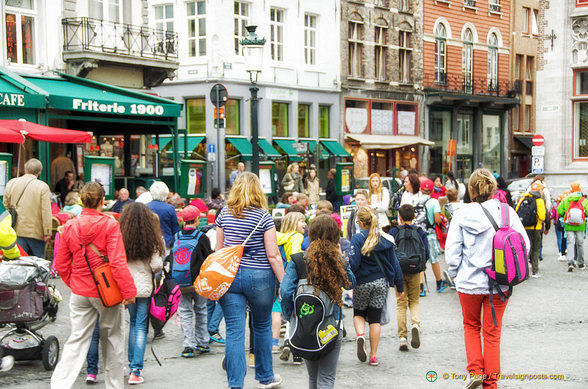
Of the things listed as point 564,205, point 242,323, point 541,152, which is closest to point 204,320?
point 242,323

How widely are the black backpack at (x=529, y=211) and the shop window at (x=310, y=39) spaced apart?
20.5 meters

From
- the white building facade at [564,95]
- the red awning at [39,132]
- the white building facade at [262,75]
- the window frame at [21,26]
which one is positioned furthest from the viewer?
the white building facade at [262,75]

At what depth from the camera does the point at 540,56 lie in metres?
23.9

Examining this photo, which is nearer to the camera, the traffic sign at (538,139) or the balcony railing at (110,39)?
the balcony railing at (110,39)

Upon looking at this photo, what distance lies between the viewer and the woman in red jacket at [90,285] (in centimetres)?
629

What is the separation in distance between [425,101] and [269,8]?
11122 mm

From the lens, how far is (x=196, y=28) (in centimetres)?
2944

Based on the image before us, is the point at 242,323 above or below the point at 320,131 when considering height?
below

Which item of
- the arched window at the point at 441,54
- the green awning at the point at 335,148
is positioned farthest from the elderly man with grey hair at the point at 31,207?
the arched window at the point at 441,54

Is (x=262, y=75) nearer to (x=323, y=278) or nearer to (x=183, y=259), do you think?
(x=183, y=259)

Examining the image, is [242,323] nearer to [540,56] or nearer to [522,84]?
[540,56]

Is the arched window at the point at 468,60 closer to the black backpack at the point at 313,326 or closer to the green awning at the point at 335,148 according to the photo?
the green awning at the point at 335,148

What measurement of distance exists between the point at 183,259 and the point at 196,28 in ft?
74.5

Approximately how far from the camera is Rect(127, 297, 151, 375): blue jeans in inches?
279
